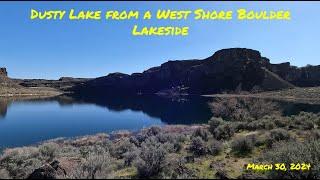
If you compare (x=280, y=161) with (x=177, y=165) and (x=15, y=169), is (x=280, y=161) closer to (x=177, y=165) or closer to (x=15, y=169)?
(x=177, y=165)

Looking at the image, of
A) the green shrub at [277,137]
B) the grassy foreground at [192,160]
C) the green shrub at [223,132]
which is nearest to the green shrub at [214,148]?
the grassy foreground at [192,160]

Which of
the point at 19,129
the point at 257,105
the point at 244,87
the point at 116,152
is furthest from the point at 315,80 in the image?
the point at 116,152

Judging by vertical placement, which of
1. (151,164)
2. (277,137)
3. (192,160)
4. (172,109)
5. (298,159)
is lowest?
(172,109)

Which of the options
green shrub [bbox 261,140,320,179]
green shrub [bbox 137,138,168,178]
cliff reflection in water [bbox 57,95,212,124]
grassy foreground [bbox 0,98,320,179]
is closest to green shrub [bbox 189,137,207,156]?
grassy foreground [bbox 0,98,320,179]

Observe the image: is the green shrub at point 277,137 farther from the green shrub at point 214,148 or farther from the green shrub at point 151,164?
the green shrub at point 151,164

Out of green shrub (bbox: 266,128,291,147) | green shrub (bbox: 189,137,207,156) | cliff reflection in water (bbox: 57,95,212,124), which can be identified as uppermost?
green shrub (bbox: 266,128,291,147)

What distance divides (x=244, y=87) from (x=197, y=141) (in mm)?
185076

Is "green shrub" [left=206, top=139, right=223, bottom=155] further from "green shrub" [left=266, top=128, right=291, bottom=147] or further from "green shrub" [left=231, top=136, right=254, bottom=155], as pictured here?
"green shrub" [left=266, top=128, right=291, bottom=147]

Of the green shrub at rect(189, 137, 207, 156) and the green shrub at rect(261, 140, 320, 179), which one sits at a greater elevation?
the green shrub at rect(261, 140, 320, 179)

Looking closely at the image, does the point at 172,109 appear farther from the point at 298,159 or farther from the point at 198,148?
the point at 298,159

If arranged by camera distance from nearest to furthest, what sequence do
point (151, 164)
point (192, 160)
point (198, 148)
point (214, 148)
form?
1. point (151, 164)
2. point (192, 160)
3. point (214, 148)
4. point (198, 148)

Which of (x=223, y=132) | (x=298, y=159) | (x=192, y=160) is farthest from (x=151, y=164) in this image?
(x=223, y=132)

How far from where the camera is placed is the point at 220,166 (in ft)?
44.1

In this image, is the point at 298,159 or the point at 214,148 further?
the point at 214,148
